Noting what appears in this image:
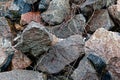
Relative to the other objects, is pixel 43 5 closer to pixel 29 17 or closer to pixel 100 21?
pixel 29 17

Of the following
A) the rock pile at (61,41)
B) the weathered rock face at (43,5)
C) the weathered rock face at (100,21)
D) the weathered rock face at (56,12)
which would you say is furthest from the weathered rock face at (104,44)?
the weathered rock face at (43,5)

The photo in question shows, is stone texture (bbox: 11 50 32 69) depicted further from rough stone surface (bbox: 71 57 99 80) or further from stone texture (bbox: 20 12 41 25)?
stone texture (bbox: 20 12 41 25)

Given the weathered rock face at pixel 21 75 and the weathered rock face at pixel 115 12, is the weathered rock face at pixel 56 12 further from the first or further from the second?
the weathered rock face at pixel 21 75

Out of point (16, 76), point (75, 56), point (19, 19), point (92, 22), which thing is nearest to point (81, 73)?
point (75, 56)

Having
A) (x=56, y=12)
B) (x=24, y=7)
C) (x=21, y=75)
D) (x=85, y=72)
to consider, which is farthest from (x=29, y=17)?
(x=85, y=72)

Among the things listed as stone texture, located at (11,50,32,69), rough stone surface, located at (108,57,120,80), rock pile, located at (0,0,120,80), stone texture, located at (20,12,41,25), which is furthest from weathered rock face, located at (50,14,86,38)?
rough stone surface, located at (108,57,120,80)
